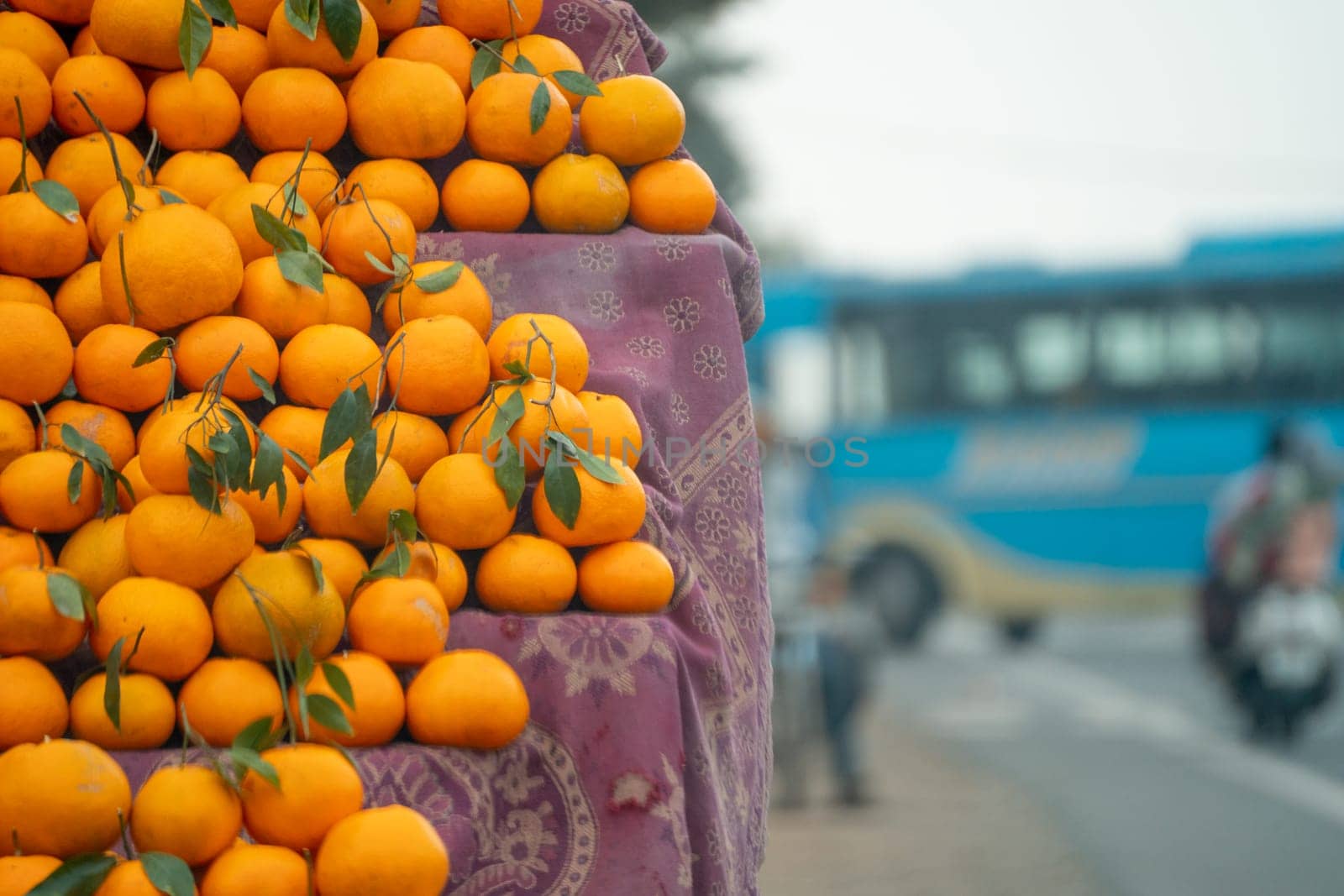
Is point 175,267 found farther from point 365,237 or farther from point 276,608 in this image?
point 276,608

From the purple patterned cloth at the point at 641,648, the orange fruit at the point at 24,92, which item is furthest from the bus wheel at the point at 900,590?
the orange fruit at the point at 24,92

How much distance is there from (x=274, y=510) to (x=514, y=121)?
643mm

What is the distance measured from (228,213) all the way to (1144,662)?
10.9m

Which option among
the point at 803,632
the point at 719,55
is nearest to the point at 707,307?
the point at 803,632

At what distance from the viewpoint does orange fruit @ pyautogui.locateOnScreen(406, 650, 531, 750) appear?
5.12 ft

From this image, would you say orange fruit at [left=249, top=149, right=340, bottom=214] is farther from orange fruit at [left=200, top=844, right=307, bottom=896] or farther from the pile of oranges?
orange fruit at [left=200, top=844, right=307, bottom=896]

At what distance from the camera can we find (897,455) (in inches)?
492

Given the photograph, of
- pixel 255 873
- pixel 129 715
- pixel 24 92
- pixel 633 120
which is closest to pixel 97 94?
pixel 24 92

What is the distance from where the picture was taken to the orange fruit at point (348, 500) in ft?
5.40

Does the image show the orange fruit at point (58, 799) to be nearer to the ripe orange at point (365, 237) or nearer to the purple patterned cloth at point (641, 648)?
the purple patterned cloth at point (641, 648)

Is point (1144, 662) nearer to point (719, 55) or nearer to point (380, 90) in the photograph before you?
point (719, 55)

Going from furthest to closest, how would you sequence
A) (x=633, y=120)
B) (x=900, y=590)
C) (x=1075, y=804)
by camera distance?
(x=900, y=590), (x=1075, y=804), (x=633, y=120)

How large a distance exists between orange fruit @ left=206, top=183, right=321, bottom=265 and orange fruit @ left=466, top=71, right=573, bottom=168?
0.28m

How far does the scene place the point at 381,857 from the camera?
1.42 m
